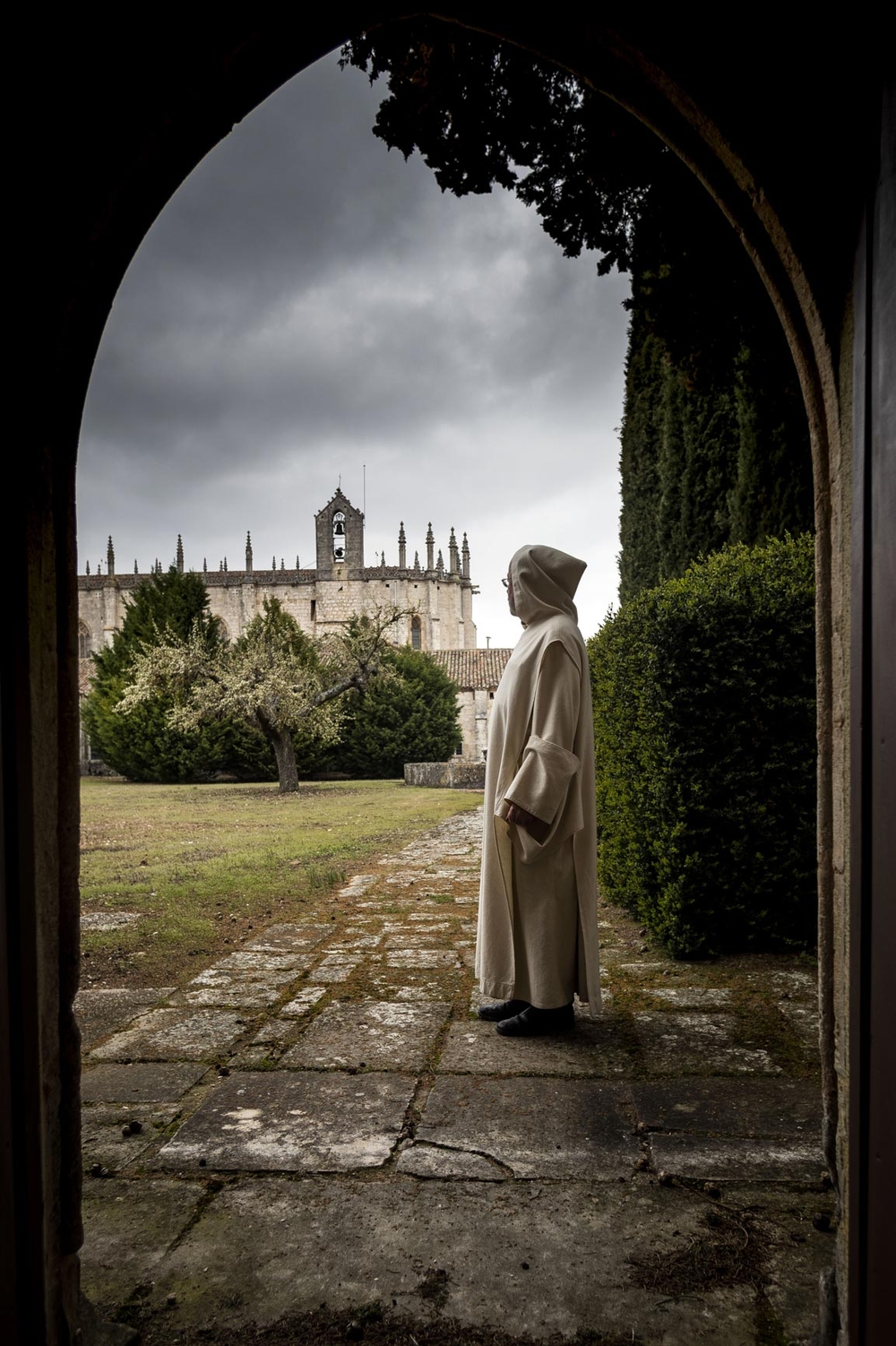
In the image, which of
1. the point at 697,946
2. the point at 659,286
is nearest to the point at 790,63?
the point at 659,286

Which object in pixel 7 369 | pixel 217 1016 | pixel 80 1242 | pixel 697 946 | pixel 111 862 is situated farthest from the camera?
pixel 111 862

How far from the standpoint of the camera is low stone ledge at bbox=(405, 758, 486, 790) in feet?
64.1

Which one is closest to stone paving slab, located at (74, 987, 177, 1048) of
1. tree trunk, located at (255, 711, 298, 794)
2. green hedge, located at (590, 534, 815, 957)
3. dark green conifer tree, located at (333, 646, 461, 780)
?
green hedge, located at (590, 534, 815, 957)

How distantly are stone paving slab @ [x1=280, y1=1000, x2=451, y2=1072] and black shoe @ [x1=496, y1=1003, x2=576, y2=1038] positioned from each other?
300mm

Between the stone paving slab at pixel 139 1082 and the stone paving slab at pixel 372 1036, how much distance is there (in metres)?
0.36

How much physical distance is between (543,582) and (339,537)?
158 feet

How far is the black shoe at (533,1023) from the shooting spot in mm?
3287

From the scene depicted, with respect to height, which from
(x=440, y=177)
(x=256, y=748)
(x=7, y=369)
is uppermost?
(x=440, y=177)

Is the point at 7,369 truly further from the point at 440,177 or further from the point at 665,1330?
the point at 440,177

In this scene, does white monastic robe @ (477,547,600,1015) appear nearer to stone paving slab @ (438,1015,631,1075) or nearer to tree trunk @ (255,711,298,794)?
stone paving slab @ (438,1015,631,1075)

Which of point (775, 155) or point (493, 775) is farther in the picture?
point (493, 775)

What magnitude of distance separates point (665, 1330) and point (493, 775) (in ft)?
6.61

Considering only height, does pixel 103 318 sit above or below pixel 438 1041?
above

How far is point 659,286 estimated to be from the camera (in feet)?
12.2
